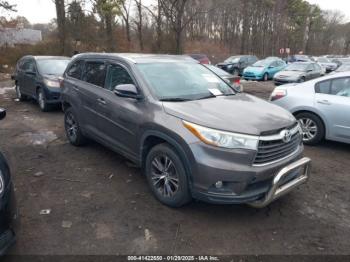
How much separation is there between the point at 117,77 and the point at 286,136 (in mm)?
2477

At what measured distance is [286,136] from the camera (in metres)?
3.38

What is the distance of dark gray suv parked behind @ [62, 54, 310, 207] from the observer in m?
3.10

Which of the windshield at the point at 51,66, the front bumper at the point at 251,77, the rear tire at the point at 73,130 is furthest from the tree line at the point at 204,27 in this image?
the rear tire at the point at 73,130

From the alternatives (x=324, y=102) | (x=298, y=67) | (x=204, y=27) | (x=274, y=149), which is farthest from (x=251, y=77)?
(x=204, y=27)

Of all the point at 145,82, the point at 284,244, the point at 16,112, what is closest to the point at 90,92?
the point at 145,82

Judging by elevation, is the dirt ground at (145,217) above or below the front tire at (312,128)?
below

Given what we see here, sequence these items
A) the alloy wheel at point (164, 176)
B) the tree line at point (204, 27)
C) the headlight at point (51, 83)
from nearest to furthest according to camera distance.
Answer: the alloy wheel at point (164, 176)
the headlight at point (51, 83)
the tree line at point (204, 27)

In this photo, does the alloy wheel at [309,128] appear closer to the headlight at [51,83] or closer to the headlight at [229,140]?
the headlight at [229,140]

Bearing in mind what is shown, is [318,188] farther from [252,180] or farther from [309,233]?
[252,180]

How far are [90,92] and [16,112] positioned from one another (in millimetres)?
5477

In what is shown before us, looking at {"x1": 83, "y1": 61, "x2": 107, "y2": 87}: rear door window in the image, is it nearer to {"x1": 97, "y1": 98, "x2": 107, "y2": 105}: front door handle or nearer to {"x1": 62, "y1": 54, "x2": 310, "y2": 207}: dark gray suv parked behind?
{"x1": 62, "y1": 54, "x2": 310, "y2": 207}: dark gray suv parked behind

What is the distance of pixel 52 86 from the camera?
8.70 m

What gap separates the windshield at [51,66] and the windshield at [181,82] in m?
6.04

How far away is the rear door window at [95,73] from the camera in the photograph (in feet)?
15.5
